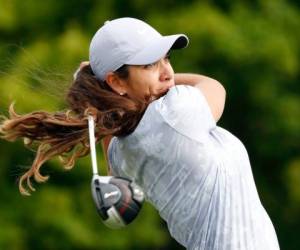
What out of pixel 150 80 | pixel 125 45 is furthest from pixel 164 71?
pixel 125 45

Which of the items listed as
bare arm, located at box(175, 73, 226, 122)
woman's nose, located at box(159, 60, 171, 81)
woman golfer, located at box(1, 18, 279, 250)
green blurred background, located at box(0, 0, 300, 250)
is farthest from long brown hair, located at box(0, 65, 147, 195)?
green blurred background, located at box(0, 0, 300, 250)

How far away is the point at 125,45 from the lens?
18.6 ft

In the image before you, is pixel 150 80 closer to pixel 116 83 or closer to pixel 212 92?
pixel 116 83

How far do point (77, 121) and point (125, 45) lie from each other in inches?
15.3

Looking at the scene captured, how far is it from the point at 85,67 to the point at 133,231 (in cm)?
1006

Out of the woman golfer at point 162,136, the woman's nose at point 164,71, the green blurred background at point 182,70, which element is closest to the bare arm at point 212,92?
the woman golfer at point 162,136

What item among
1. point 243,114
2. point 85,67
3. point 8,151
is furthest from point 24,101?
point 85,67

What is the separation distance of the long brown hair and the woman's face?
0.14ft

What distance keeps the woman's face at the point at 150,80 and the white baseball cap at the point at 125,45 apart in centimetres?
5

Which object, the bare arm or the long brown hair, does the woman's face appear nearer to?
the long brown hair

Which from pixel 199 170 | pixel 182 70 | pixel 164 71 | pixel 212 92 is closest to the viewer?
pixel 199 170

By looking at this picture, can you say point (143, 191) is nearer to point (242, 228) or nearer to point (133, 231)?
point (242, 228)

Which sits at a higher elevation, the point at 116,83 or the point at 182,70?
the point at 116,83

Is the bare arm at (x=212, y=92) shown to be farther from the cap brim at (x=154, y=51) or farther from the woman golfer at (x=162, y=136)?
the cap brim at (x=154, y=51)
